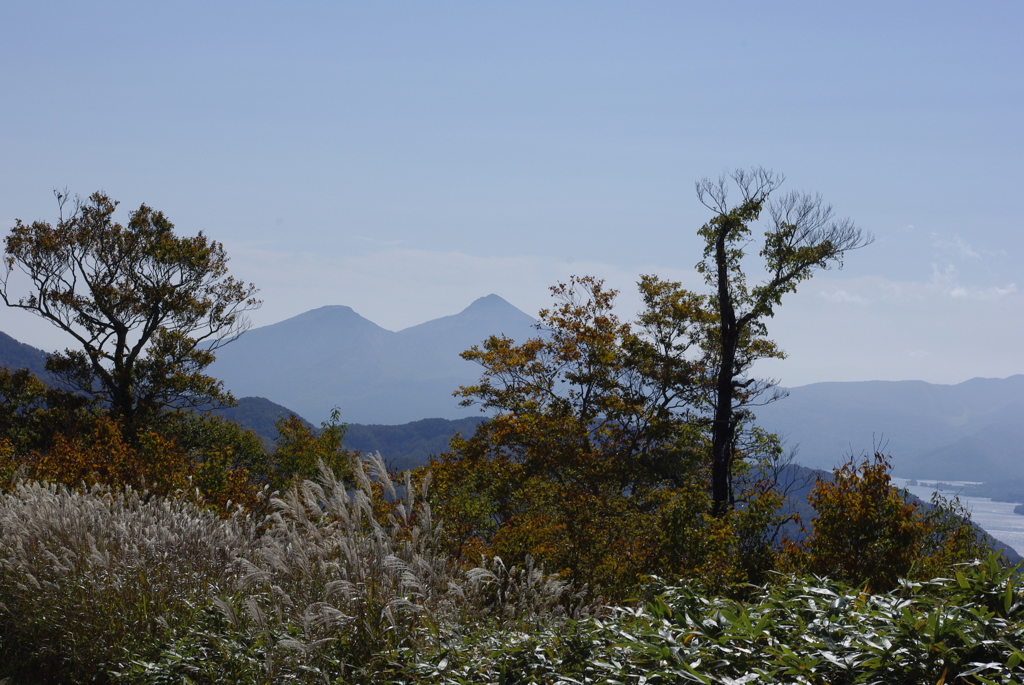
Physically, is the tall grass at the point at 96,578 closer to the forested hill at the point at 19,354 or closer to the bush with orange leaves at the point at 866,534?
the bush with orange leaves at the point at 866,534

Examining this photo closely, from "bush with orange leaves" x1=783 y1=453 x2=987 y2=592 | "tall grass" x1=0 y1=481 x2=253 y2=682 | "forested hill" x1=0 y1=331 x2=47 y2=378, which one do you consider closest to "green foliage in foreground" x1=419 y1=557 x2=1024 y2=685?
"tall grass" x1=0 y1=481 x2=253 y2=682

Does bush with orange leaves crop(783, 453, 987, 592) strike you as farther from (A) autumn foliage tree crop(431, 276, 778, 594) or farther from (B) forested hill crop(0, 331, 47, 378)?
(B) forested hill crop(0, 331, 47, 378)

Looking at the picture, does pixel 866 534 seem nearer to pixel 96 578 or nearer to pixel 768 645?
pixel 768 645

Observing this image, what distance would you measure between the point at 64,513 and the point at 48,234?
22.8 meters

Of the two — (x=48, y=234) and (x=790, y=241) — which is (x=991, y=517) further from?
(x=48, y=234)

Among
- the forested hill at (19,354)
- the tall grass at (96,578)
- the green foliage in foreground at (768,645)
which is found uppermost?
the forested hill at (19,354)

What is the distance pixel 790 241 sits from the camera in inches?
755

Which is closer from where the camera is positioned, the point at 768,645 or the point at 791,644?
the point at 768,645

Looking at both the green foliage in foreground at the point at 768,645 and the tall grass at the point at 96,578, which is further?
the tall grass at the point at 96,578

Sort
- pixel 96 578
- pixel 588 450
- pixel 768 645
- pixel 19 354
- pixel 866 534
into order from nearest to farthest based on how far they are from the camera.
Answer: pixel 768 645 → pixel 96 578 → pixel 866 534 → pixel 588 450 → pixel 19 354

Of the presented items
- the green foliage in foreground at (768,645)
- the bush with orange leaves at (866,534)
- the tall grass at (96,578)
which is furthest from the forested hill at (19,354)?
the green foliage in foreground at (768,645)

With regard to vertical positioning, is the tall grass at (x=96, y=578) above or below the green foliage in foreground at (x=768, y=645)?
below

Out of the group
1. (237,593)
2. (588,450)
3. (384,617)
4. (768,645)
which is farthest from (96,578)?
(588,450)

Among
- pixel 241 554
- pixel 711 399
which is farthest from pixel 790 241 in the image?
pixel 241 554
